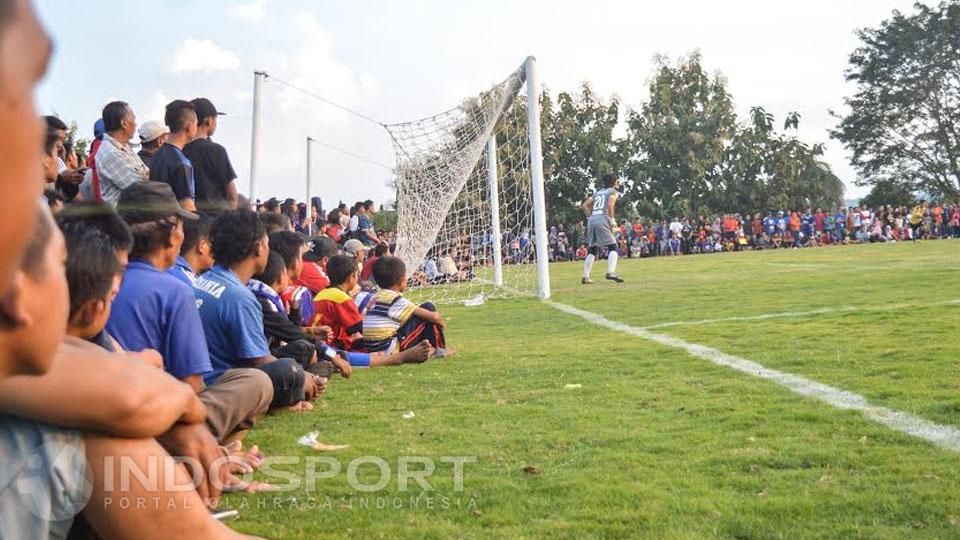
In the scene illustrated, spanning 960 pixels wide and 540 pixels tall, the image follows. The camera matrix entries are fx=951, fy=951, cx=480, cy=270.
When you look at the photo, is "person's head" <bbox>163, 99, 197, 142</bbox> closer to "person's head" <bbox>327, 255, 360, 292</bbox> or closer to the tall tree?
"person's head" <bbox>327, 255, 360, 292</bbox>

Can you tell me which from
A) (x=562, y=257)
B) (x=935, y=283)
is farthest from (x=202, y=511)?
(x=562, y=257)

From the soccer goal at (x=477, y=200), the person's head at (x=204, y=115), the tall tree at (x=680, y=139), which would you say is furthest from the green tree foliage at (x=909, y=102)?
the person's head at (x=204, y=115)

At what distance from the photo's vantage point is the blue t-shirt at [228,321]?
17.5 feet

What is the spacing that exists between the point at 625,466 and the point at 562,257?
3504cm

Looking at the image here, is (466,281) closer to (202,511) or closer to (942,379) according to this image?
(942,379)

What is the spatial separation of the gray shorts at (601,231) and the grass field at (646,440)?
9049mm

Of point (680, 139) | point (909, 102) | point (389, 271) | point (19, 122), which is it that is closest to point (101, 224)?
point (19, 122)

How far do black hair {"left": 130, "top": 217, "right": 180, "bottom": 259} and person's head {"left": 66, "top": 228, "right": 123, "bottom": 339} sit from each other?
1.34 meters

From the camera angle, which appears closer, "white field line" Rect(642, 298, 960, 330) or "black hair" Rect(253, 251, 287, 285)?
"black hair" Rect(253, 251, 287, 285)

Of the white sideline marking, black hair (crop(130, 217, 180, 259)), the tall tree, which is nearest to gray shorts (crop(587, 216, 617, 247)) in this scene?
the white sideline marking

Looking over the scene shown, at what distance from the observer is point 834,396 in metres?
5.20

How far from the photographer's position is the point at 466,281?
21.0 meters

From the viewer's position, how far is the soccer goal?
52.4 feet

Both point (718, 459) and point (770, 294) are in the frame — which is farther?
point (770, 294)
